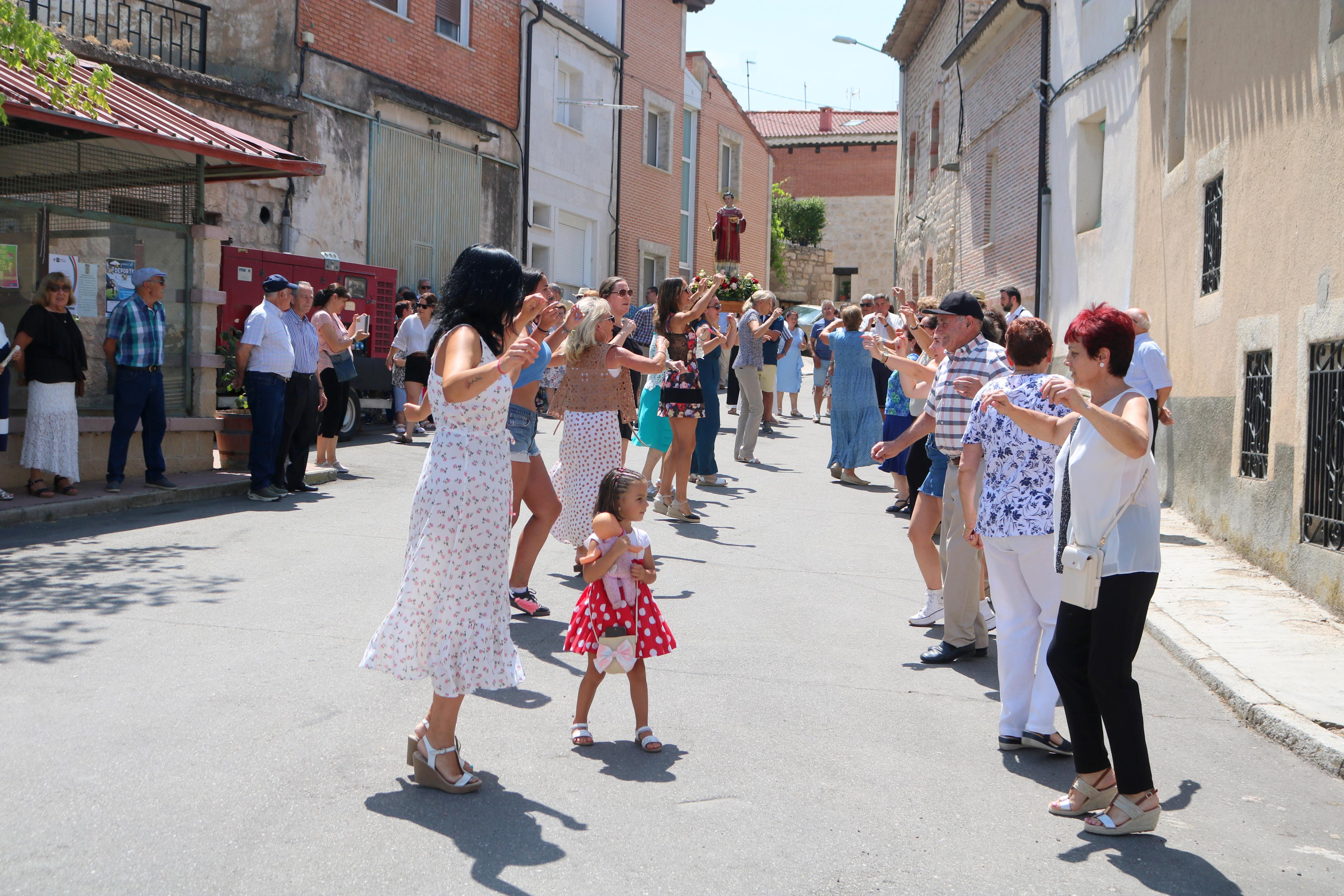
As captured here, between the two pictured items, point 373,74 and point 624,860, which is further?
Answer: point 373,74

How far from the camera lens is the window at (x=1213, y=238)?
10.7 m

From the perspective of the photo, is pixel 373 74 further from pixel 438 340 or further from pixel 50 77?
pixel 438 340

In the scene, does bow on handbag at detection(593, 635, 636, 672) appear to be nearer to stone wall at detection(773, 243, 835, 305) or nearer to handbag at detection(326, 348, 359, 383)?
handbag at detection(326, 348, 359, 383)

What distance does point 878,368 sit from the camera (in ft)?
48.4

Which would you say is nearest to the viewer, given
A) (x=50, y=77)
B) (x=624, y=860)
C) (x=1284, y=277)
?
(x=624, y=860)

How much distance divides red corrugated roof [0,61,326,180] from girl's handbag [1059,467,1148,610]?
28.5 feet

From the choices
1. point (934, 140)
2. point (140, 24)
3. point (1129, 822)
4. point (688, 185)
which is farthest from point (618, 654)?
point (688, 185)

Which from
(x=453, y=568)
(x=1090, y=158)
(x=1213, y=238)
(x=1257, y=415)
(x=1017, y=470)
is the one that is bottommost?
(x=453, y=568)

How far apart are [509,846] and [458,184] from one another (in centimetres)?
1932

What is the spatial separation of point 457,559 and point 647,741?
3.59 ft

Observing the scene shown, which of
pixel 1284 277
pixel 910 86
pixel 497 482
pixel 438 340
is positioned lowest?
pixel 497 482

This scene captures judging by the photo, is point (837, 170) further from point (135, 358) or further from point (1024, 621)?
point (1024, 621)

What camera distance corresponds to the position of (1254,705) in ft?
18.4

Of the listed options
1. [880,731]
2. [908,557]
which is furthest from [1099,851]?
[908,557]
